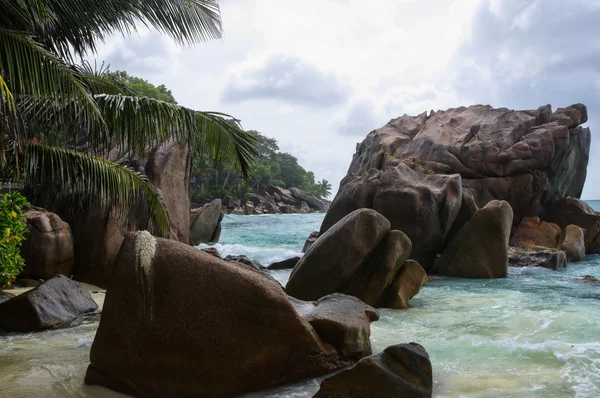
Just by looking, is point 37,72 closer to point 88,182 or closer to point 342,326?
point 88,182

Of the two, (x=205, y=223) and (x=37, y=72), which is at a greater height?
(x=37, y=72)

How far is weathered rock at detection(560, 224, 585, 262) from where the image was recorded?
17.6 meters

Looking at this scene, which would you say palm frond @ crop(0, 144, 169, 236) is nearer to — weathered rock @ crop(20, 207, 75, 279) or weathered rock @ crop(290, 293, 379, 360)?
weathered rock @ crop(20, 207, 75, 279)

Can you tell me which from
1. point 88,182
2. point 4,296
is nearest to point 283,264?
point 88,182

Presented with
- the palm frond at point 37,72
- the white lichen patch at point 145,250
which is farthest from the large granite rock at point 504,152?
the white lichen patch at point 145,250

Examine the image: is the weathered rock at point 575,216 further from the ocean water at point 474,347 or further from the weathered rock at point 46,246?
the weathered rock at point 46,246

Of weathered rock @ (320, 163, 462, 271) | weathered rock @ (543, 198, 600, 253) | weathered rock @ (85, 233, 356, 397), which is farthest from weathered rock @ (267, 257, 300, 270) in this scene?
weathered rock @ (543, 198, 600, 253)

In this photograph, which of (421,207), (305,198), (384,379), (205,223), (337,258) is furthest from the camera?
(305,198)

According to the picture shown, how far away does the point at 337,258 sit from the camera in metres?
8.77

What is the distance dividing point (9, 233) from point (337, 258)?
4577mm

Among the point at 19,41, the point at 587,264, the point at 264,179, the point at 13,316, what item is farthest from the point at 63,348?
the point at 264,179

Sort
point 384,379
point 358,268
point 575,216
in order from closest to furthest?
1. point 384,379
2. point 358,268
3. point 575,216

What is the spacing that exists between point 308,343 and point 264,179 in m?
60.9

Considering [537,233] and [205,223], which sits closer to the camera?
[537,233]
